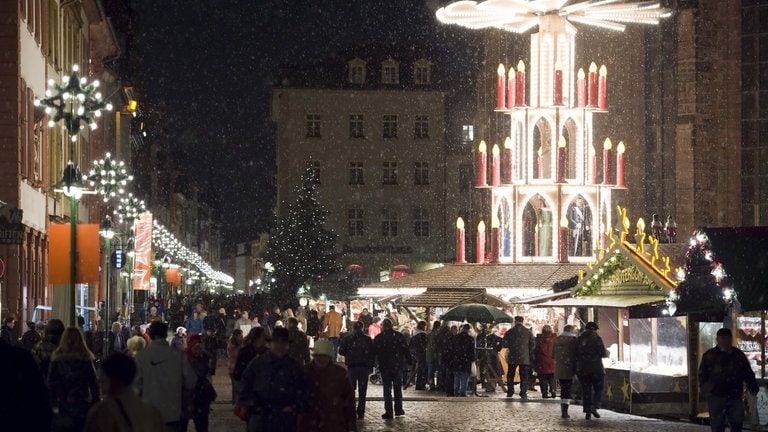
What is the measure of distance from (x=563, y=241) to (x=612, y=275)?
1542 centimetres

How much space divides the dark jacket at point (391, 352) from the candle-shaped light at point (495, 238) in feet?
61.2

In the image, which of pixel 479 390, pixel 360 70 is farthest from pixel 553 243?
pixel 360 70

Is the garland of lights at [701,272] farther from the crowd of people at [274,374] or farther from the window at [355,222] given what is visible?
the window at [355,222]

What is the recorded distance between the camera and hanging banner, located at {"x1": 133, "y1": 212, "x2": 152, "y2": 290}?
50625 mm

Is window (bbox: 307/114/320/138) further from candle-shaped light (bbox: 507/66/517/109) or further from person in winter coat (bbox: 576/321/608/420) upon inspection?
person in winter coat (bbox: 576/321/608/420)

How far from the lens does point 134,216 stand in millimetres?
52375

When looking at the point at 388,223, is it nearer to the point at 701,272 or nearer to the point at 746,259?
the point at 701,272

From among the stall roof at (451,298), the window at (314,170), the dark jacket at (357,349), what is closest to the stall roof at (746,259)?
the dark jacket at (357,349)

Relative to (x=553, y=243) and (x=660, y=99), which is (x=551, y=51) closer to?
(x=553, y=243)

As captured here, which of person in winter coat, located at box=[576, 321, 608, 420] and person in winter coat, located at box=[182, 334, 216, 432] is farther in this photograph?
person in winter coat, located at box=[576, 321, 608, 420]

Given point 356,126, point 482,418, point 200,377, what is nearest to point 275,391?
point 200,377

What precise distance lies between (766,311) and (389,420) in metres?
6.24

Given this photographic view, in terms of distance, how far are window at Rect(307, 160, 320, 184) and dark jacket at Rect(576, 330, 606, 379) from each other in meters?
58.8

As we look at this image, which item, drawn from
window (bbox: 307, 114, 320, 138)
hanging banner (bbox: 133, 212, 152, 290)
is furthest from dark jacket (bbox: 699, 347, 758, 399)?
window (bbox: 307, 114, 320, 138)
